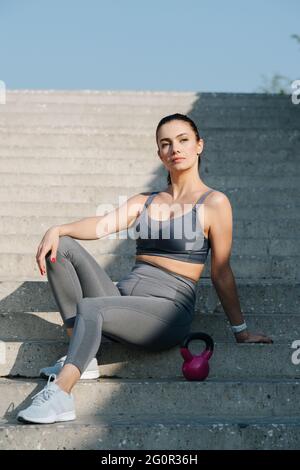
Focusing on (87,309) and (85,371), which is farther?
(85,371)

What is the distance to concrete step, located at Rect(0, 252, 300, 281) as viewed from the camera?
4707 millimetres

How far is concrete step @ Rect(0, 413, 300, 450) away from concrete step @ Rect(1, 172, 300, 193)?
3192mm

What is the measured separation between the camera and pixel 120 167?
6.37 m

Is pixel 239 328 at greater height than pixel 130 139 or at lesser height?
lesser

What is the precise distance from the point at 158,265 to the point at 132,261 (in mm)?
1194

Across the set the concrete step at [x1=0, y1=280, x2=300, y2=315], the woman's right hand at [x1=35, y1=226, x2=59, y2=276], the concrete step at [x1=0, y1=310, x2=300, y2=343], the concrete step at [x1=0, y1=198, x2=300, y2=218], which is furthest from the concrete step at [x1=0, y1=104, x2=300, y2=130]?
the woman's right hand at [x1=35, y1=226, x2=59, y2=276]

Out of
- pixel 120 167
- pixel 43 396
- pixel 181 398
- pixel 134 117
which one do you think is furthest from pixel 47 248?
pixel 134 117

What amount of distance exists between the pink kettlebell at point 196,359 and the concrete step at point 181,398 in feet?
0.14

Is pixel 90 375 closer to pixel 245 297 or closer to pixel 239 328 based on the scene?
pixel 239 328

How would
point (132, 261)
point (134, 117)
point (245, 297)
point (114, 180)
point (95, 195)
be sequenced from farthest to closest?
point (134, 117) < point (114, 180) < point (95, 195) < point (132, 261) < point (245, 297)

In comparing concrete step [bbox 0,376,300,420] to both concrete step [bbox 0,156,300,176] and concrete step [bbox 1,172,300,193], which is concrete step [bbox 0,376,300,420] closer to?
concrete step [bbox 1,172,300,193]

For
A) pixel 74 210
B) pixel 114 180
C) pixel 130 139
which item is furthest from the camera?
pixel 130 139

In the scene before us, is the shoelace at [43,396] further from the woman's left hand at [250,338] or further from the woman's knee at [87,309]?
the woman's left hand at [250,338]

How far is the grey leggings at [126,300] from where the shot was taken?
3.26m
